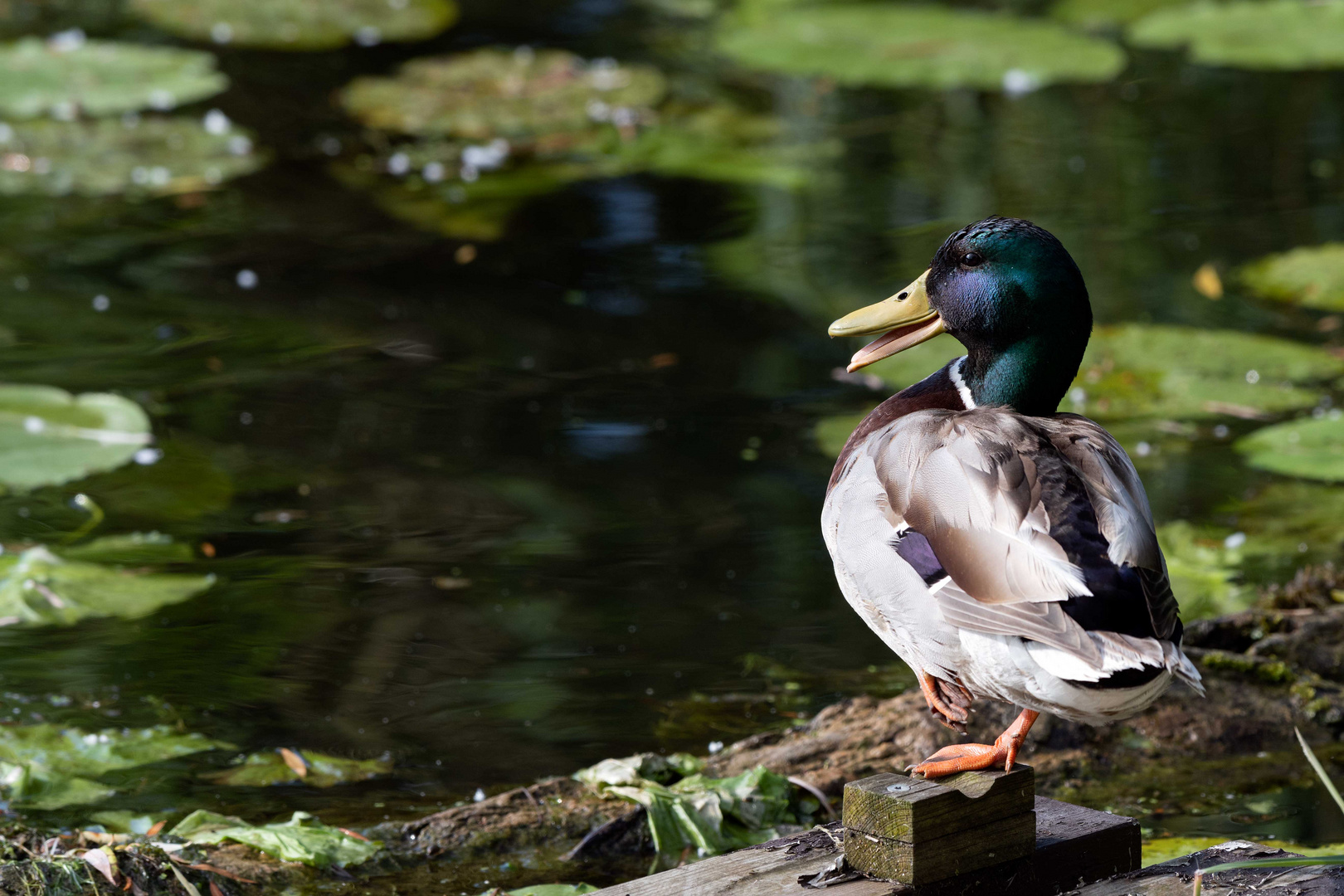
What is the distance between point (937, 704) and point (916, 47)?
21.1 ft

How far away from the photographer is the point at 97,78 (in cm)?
714

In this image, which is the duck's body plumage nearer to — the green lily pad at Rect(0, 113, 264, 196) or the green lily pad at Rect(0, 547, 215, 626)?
the green lily pad at Rect(0, 547, 215, 626)

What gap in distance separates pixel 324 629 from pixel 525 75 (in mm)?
4598

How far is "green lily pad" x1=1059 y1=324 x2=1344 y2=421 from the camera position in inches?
173

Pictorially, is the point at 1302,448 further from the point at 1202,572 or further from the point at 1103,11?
the point at 1103,11

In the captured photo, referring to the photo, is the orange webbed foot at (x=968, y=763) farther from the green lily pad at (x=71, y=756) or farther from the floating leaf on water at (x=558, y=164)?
the floating leaf on water at (x=558, y=164)

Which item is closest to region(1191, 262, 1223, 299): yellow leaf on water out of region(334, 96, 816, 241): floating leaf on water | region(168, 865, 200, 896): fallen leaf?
region(334, 96, 816, 241): floating leaf on water

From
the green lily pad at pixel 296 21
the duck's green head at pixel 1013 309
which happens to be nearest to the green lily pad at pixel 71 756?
the duck's green head at pixel 1013 309

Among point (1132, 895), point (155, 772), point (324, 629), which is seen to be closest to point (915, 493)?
point (1132, 895)

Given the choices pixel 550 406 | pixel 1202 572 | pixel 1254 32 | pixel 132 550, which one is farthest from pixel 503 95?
pixel 1202 572

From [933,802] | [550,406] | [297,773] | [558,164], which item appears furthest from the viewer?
[558,164]

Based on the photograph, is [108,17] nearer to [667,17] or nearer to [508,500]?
[667,17]

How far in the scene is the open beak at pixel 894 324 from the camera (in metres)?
2.28

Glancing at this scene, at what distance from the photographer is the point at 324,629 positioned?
3.31m
